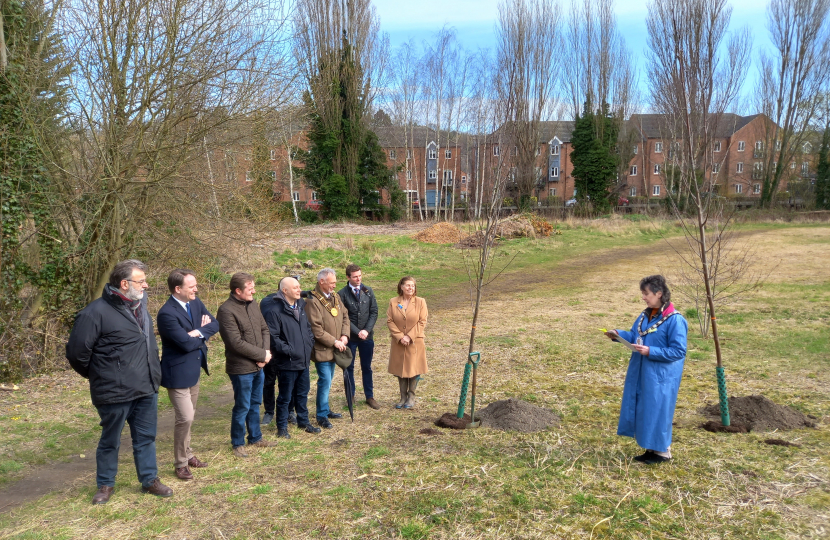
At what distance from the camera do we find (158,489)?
5.00 m

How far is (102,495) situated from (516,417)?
411cm

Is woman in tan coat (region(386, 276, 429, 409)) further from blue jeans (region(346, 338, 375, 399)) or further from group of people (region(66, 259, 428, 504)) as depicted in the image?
blue jeans (region(346, 338, 375, 399))

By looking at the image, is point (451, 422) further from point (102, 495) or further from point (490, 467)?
point (102, 495)

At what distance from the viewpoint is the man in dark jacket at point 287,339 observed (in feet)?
20.5

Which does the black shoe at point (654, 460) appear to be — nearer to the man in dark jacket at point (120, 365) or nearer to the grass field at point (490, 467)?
the grass field at point (490, 467)

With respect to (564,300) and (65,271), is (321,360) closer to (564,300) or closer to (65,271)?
(65,271)

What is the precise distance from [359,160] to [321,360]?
35.0 metres

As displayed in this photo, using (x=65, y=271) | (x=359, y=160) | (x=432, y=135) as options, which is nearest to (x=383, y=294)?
(x=65, y=271)

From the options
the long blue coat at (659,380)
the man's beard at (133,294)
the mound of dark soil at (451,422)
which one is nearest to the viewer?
the man's beard at (133,294)

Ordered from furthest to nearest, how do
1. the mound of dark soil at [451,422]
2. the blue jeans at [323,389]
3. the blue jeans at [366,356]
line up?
1. the blue jeans at [366,356]
2. the blue jeans at [323,389]
3. the mound of dark soil at [451,422]

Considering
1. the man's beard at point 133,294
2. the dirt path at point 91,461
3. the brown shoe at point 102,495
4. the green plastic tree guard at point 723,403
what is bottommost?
the dirt path at point 91,461

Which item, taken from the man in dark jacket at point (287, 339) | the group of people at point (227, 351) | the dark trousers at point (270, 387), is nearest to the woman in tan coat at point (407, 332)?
the group of people at point (227, 351)

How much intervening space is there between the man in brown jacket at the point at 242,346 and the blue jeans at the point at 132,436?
0.89 m

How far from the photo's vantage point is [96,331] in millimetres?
4645
